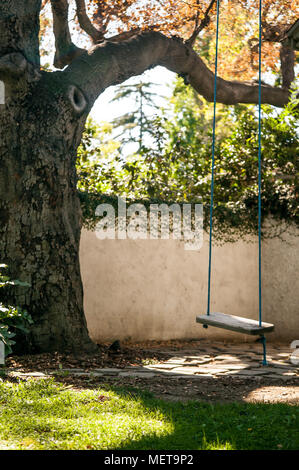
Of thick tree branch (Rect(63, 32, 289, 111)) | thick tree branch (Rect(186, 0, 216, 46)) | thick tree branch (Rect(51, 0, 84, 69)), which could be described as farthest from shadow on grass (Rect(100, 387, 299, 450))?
thick tree branch (Rect(186, 0, 216, 46))

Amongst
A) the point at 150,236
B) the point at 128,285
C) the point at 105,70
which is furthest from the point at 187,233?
the point at 105,70

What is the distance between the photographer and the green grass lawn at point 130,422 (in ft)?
10.2

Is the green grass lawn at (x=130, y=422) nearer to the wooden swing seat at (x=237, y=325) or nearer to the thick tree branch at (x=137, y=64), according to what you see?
the wooden swing seat at (x=237, y=325)

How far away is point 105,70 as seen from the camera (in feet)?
22.8

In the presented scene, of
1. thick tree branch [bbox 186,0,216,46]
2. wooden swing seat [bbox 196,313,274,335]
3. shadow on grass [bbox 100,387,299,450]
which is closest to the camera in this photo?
shadow on grass [bbox 100,387,299,450]

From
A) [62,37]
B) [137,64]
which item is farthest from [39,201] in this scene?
[62,37]

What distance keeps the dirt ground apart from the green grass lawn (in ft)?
1.18

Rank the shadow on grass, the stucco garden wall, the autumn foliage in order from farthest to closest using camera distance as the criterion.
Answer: the autumn foliage, the stucco garden wall, the shadow on grass

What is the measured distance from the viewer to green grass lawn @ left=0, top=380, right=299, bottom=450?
3.11 meters

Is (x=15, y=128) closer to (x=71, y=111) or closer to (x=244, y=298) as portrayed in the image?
(x=71, y=111)

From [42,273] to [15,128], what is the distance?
179cm

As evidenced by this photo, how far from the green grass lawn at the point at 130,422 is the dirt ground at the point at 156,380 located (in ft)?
1.18

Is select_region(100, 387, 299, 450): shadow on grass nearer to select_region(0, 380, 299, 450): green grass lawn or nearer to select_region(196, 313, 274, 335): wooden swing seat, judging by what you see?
select_region(0, 380, 299, 450): green grass lawn
